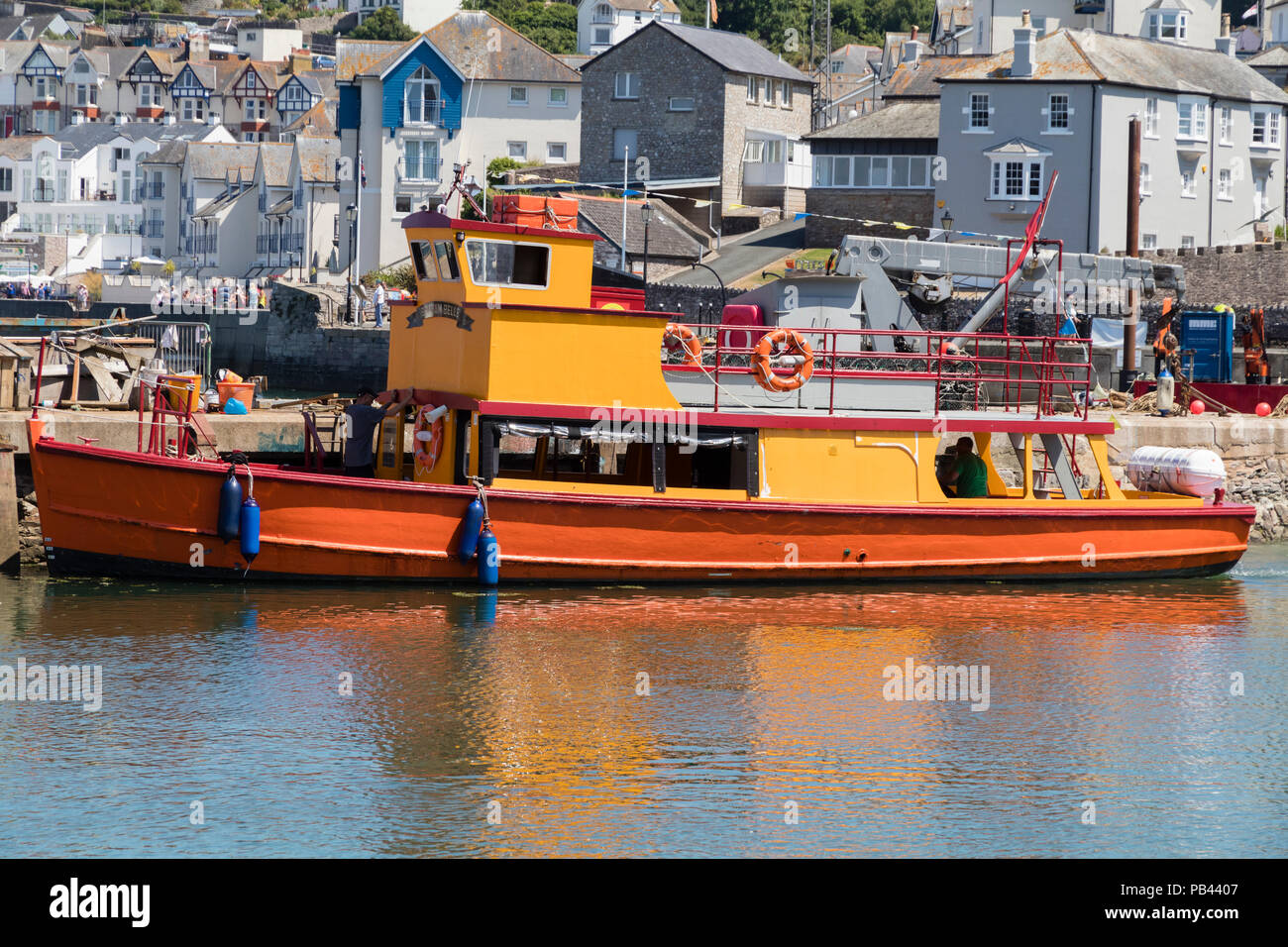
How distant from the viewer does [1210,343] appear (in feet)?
97.5

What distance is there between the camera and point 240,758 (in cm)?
1107

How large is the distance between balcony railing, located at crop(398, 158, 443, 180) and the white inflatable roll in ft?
161

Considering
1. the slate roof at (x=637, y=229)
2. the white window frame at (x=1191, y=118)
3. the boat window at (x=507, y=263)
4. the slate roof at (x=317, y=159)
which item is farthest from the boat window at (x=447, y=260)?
the slate roof at (x=317, y=159)

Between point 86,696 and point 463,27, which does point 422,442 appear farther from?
point 463,27

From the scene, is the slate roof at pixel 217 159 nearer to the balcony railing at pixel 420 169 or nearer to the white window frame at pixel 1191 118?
the balcony railing at pixel 420 169

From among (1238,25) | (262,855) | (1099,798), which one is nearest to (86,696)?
(262,855)

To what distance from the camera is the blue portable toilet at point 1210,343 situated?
29.3 meters

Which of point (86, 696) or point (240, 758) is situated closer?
point (240, 758)

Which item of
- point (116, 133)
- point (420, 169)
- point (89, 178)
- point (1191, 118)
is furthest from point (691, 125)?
point (116, 133)

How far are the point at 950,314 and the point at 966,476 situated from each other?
26.0m

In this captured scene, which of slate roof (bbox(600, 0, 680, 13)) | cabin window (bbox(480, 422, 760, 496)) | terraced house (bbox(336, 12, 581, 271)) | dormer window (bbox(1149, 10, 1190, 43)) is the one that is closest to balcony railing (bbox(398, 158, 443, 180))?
terraced house (bbox(336, 12, 581, 271))

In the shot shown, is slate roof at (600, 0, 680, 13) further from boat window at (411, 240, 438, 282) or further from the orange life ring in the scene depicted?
the orange life ring

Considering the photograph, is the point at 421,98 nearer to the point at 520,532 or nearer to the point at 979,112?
the point at 979,112
